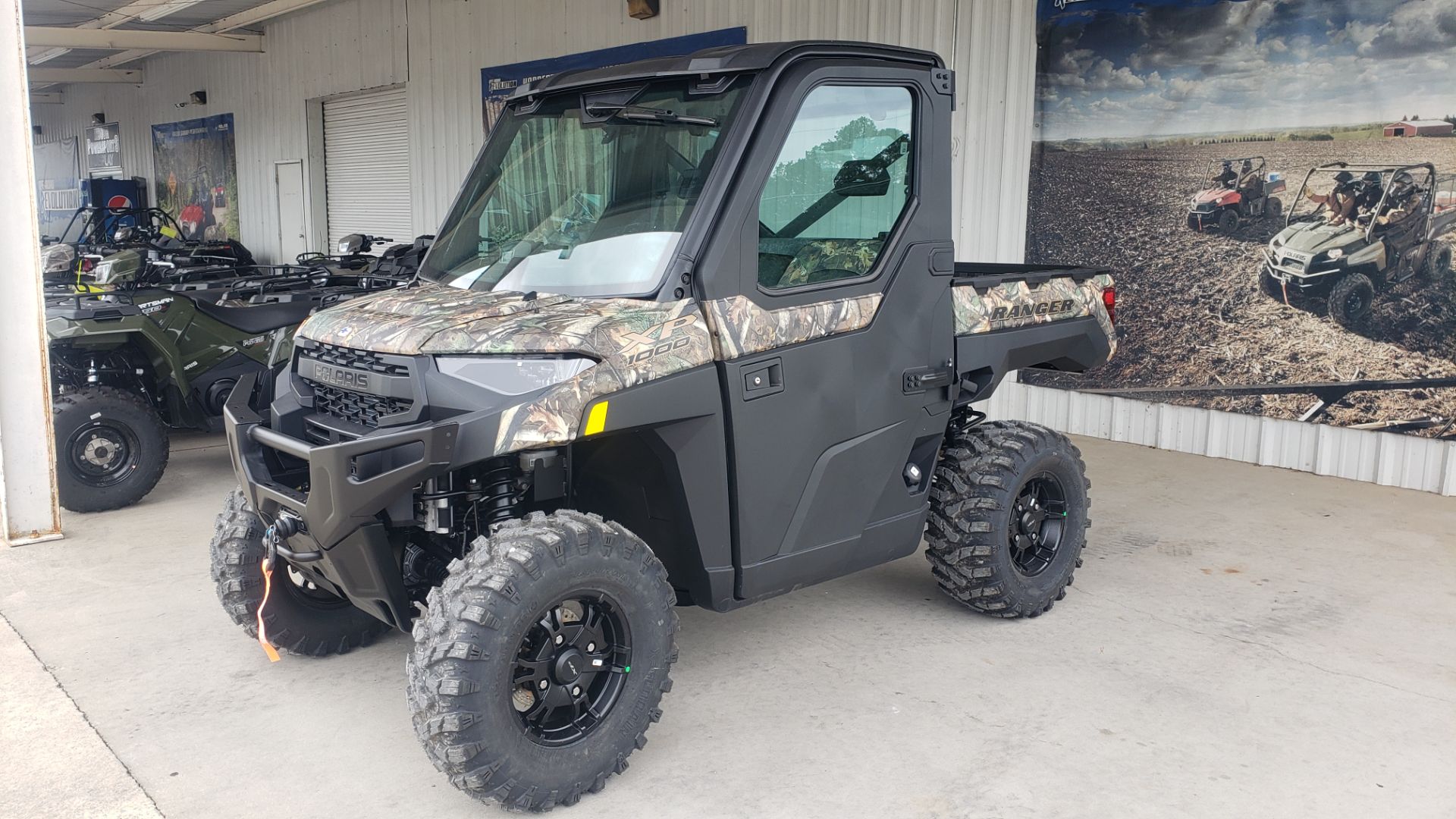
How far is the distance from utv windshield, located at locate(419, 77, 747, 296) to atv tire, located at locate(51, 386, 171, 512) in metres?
3.45

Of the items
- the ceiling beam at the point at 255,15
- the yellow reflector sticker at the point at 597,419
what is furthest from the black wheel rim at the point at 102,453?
the ceiling beam at the point at 255,15

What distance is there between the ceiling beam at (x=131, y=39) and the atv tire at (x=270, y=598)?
563 inches

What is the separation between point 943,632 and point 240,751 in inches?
102

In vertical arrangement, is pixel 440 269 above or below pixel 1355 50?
below

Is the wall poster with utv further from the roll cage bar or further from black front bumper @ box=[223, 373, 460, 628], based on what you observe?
black front bumper @ box=[223, 373, 460, 628]

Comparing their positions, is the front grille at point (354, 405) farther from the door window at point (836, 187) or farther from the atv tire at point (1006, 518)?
the atv tire at point (1006, 518)

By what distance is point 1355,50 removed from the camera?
671cm

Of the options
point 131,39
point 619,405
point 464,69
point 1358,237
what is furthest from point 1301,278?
point 131,39

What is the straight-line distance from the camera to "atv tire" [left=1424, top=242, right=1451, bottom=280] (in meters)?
6.51

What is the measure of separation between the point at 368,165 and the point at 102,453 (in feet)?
32.2

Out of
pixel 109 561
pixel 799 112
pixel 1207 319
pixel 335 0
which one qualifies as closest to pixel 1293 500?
pixel 1207 319

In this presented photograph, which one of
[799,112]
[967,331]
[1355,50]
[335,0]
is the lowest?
[967,331]

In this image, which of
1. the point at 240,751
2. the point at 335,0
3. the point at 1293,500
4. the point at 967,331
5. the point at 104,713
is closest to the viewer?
the point at 240,751

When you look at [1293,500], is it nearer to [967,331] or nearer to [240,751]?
[967,331]
